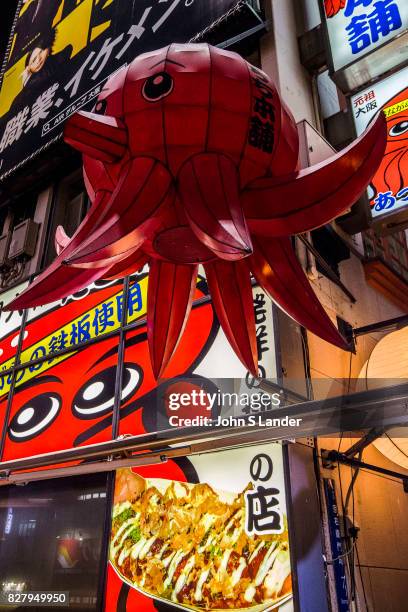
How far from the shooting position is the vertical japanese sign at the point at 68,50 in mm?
8477

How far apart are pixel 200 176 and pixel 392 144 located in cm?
451

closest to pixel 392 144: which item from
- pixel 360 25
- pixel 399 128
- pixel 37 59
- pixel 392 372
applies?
pixel 399 128

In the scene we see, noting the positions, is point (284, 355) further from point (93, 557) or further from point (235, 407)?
point (93, 557)

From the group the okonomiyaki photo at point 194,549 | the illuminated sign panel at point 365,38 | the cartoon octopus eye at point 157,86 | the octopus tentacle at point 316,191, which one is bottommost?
the okonomiyaki photo at point 194,549

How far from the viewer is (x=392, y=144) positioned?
5801 millimetres

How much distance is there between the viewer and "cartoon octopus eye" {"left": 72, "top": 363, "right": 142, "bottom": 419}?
6805 mm

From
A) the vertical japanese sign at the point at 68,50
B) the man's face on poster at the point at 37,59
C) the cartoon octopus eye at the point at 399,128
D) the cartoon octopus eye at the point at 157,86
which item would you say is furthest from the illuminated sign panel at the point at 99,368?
the man's face on poster at the point at 37,59

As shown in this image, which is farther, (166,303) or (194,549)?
(194,549)

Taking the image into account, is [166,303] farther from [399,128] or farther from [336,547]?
[399,128]

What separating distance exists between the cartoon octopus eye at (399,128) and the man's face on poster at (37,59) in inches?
354

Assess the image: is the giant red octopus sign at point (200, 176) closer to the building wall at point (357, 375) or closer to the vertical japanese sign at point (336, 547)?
the vertical japanese sign at point (336, 547)

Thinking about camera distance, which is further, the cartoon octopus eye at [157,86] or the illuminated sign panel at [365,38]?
the illuminated sign panel at [365,38]

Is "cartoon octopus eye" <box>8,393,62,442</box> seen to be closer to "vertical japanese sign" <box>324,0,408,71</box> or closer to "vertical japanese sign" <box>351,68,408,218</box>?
"vertical japanese sign" <box>351,68,408,218</box>

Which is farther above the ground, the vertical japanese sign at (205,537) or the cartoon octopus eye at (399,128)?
the cartoon octopus eye at (399,128)
